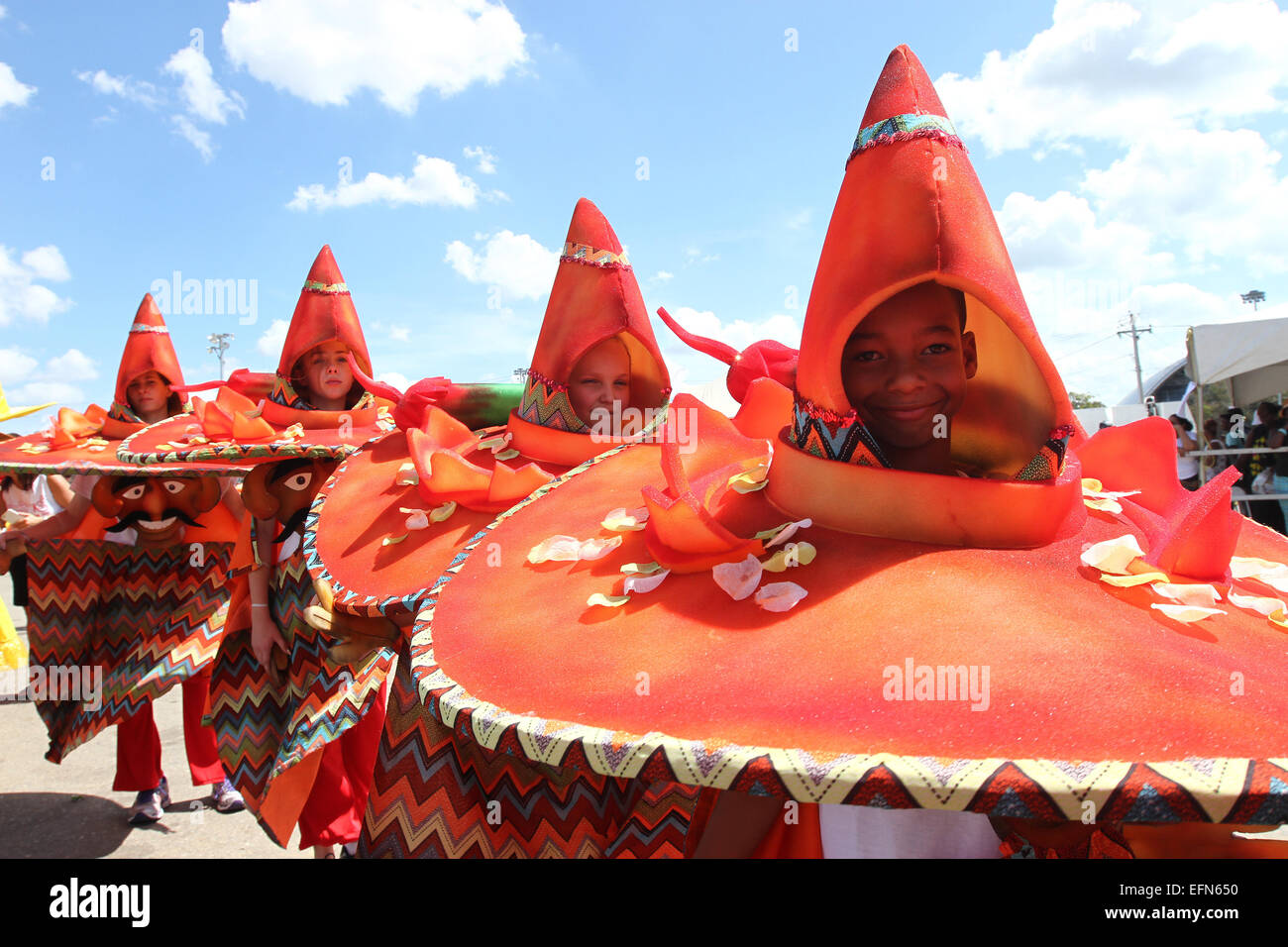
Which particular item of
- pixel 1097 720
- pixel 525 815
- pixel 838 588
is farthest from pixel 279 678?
pixel 1097 720

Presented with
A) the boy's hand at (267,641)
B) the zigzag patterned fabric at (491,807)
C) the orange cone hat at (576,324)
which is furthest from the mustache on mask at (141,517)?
the zigzag patterned fabric at (491,807)

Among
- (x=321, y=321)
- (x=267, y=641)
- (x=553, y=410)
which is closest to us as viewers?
(x=553, y=410)

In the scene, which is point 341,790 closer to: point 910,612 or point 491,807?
point 491,807

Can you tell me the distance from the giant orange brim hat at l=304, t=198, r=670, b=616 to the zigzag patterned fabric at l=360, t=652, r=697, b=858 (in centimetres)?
38

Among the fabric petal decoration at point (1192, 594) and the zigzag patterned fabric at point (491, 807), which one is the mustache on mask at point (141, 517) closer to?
the zigzag patterned fabric at point (491, 807)

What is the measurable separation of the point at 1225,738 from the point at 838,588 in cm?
46

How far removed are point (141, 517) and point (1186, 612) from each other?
4628 mm

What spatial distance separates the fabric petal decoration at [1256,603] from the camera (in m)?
1.10

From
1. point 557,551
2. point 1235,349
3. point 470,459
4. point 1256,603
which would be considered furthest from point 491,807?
point 1235,349

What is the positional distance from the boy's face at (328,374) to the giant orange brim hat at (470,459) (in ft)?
3.15

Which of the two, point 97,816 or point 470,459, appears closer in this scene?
point 470,459

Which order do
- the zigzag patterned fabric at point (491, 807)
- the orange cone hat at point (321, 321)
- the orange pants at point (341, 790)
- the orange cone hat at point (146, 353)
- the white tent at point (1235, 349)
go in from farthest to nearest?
the white tent at point (1235, 349) < the orange cone hat at point (146, 353) < the orange cone hat at point (321, 321) < the orange pants at point (341, 790) < the zigzag patterned fabric at point (491, 807)

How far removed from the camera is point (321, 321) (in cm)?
382

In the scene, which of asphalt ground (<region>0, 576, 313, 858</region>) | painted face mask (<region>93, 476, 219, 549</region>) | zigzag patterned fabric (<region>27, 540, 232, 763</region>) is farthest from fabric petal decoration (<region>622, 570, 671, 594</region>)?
painted face mask (<region>93, 476, 219, 549</region>)
